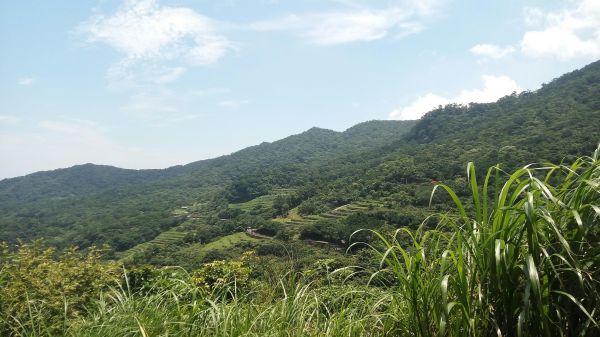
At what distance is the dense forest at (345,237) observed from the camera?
163 cm

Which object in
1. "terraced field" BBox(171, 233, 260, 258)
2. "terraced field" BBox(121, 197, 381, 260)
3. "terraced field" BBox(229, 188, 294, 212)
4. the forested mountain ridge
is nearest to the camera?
"terraced field" BBox(171, 233, 260, 258)

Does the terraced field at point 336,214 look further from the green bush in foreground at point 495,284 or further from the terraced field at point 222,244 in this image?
the green bush in foreground at point 495,284

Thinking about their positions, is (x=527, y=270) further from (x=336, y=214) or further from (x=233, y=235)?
(x=233, y=235)

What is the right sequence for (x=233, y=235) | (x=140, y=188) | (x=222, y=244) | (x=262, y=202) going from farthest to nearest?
(x=140, y=188) < (x=262, y=202) < (x=233, y=235) < (x=222, y=244)

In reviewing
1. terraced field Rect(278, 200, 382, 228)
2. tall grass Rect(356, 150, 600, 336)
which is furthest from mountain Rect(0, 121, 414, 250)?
tall grass Rect(356, 150, 600, 336)

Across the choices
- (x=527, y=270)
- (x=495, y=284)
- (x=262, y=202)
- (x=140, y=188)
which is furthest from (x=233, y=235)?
(x=140, y=188)

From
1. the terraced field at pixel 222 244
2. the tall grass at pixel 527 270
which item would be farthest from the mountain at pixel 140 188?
the tall grass at pixel 527 270

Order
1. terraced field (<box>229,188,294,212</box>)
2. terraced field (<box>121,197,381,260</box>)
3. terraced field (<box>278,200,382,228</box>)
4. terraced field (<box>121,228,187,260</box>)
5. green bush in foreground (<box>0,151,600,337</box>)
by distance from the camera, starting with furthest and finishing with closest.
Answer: terraced field (<box>229,188,294,212</box>)
terraced field (<box>121,228,187,260</box>)
terraced field (<box>278,200,382,228</box>)
terraced field (<box>121,197,381,260</box>)
green bush in foreground (<box>0,151,600,337</box>)

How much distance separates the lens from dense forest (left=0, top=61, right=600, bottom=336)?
163 centimetres

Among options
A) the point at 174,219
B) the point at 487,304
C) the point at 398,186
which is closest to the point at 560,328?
the point at 487,304

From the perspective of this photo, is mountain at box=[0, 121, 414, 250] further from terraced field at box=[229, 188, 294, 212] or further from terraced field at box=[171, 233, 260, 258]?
terraced field at box=[171, 233, 260, 258]

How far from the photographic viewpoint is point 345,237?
3666 centimetres

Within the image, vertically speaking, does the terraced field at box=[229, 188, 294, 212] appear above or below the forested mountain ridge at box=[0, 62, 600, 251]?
below

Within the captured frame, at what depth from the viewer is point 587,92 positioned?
68.1m
